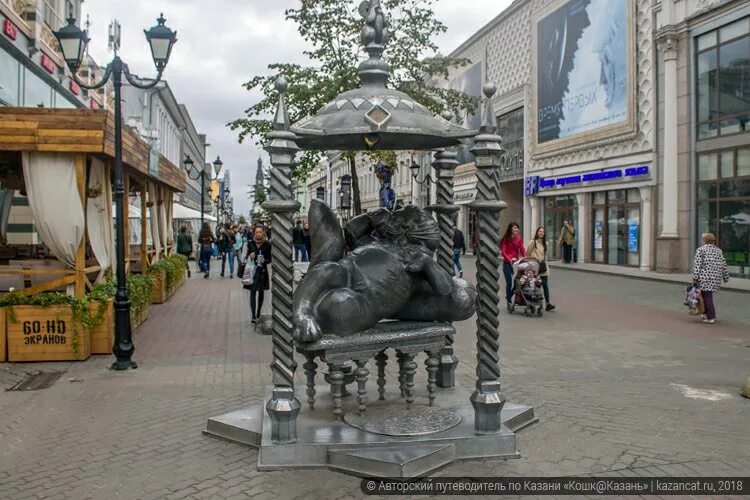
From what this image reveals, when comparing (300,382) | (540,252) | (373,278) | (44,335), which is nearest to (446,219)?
(373,278)

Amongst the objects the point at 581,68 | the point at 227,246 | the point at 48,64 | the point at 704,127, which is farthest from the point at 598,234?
the point at 48,64

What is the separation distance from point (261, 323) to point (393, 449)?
6.05 ft

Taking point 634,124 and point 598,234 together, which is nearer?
point 634,124

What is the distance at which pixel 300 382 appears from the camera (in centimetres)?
719

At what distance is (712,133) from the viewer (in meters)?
19.7

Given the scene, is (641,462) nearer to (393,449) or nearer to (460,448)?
(460,448)

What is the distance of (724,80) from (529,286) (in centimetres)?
1143

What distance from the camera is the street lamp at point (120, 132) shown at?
780 centimetres

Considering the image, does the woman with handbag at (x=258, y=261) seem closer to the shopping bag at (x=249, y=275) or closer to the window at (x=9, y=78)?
the shopping bag at (x=249, y=275)

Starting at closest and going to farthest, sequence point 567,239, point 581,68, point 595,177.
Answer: point 595,177 → point 581,68 → point 567,239

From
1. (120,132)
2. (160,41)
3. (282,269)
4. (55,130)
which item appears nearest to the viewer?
(282,269)

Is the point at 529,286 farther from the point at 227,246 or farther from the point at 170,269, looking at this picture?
the point at 227,246

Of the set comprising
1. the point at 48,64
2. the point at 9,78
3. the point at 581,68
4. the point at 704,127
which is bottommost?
the point at 704,127

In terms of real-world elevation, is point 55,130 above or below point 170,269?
above
